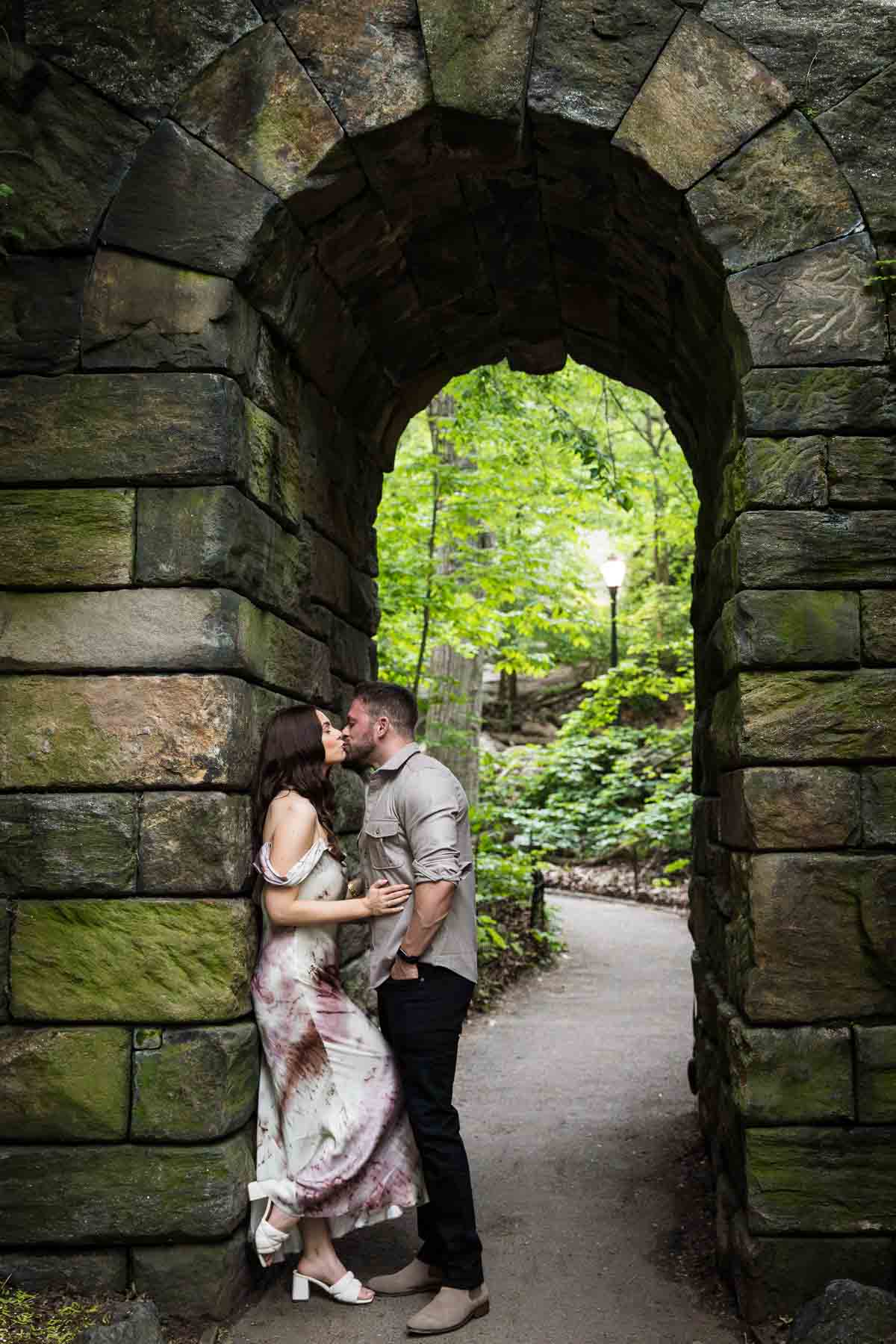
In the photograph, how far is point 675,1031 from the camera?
7.77 meters

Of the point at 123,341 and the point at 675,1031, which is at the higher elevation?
the point at 123,341

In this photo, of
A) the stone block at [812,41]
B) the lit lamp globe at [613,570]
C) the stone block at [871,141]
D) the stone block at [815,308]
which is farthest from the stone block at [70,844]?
the lit lamp globe at [613,570]

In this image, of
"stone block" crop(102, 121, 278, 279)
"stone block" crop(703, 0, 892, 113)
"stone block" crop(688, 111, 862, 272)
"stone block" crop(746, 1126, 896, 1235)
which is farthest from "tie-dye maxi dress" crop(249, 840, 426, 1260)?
"stone block" crop(703, 0, 892, 113)

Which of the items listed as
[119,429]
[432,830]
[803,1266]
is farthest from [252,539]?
[803,1266]

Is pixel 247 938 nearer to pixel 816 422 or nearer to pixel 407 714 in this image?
pixel 407 714

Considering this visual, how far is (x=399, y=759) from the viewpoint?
12.9 feet

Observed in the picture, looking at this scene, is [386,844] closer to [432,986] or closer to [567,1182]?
[432,986]

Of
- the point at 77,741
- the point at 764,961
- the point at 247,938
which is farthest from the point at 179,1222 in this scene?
the point at 764,961

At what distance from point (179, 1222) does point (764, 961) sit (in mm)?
1962

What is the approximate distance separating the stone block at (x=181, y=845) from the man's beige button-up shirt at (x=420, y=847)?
61 cm

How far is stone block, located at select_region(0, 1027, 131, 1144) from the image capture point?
347cm

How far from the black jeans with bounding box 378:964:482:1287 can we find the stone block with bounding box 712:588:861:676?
145cm

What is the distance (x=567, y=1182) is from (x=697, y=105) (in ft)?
14.0

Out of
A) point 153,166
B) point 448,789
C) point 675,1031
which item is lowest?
point 675,1031
